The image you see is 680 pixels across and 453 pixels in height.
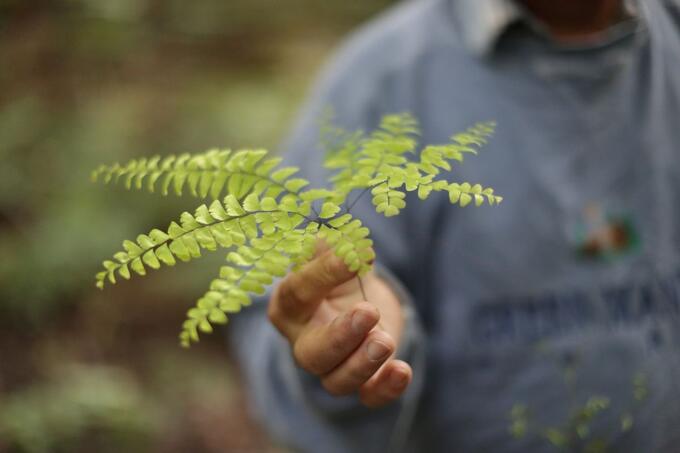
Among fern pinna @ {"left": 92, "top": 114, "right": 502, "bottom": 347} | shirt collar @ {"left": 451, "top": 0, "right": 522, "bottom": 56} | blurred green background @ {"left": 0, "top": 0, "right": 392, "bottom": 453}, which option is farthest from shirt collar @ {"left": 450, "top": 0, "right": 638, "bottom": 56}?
blurred green background @ {"left": 0, "top": 0, "right": 392, "bottom": 453}

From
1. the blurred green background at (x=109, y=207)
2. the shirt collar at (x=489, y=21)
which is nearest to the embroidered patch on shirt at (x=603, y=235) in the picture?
the shirt collar at (x=489, y=21)

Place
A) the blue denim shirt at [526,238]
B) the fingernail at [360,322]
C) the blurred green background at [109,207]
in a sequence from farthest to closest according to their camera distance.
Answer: the blurred green background at [109,207], the blue denim shirt at [526,238], the fingernail at [360,322]

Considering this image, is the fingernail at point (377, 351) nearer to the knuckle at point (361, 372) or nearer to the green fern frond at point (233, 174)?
the knuckle at point (361, 372)

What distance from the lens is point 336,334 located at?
0.87 metres

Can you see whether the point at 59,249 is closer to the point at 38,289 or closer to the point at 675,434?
the point at 38,289

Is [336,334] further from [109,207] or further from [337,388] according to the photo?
[109,207]

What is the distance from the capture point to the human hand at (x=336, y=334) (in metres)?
0.86

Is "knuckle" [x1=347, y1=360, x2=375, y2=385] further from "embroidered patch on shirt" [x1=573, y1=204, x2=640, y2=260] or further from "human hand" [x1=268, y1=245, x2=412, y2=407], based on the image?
"embroidered patch on shirt" [x1=573, y1=204, x2=640, y2=260]

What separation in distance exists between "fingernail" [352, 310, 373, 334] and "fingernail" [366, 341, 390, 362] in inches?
1.0

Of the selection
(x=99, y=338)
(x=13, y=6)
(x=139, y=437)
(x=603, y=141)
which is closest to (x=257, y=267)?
(x=603, y=141)

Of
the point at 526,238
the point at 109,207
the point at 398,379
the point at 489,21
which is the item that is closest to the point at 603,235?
the point at 526,238

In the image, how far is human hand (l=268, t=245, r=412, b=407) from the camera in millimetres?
863

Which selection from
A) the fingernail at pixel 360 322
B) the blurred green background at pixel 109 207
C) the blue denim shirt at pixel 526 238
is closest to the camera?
the fingernail at pixel 360 322

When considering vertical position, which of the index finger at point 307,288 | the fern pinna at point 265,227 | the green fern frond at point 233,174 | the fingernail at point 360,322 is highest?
the green fern frond at point 233,174
